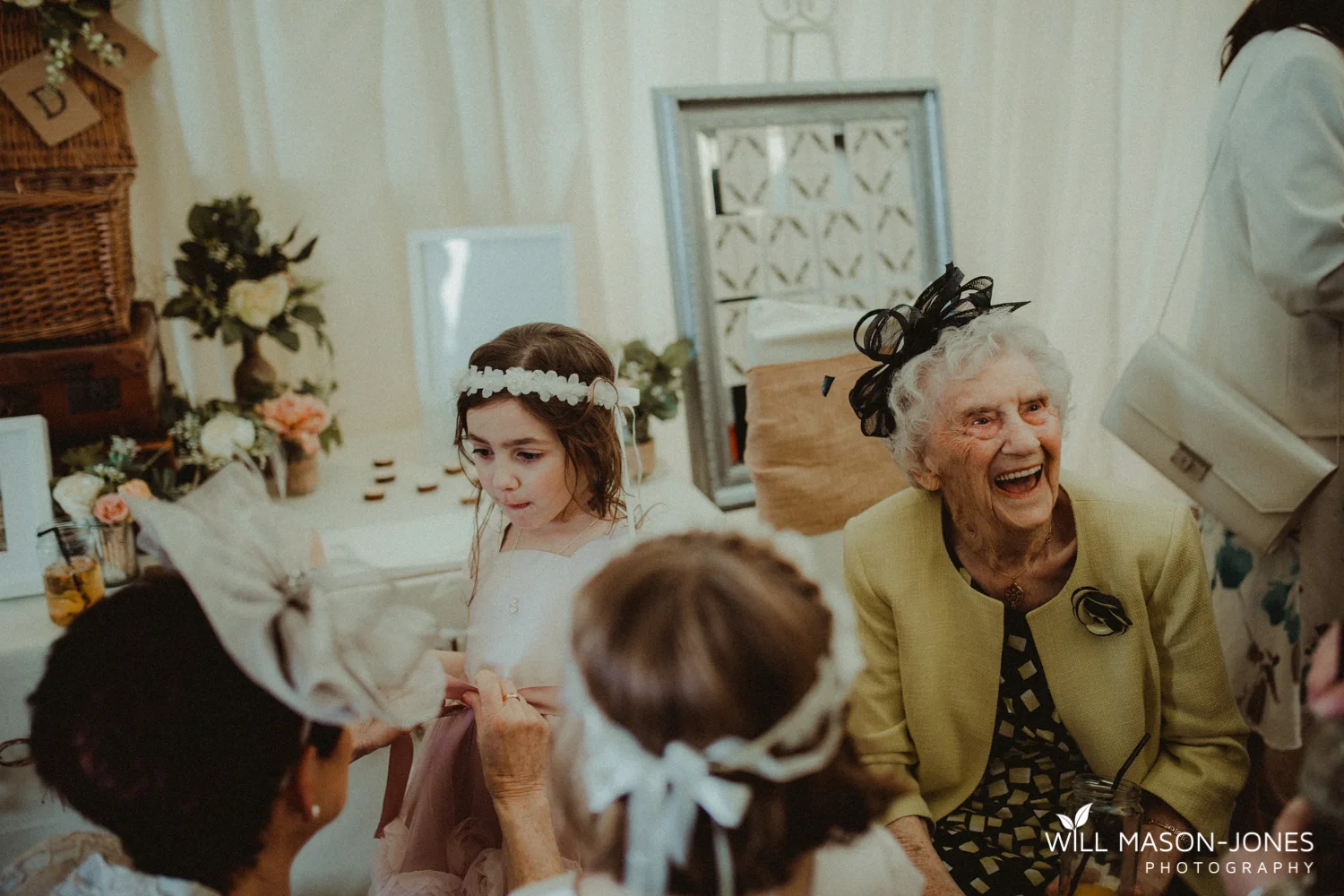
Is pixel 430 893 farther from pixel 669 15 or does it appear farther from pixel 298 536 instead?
pixel 669 15

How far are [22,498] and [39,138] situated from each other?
717mm

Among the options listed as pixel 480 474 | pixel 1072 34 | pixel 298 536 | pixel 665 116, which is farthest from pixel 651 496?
pixel 1072 34

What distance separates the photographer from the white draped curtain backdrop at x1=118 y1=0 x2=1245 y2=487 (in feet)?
8.18

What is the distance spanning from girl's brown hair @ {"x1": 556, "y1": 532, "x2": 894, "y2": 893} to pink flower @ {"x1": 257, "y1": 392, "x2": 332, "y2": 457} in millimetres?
1577

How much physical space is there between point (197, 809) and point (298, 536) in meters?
0.28

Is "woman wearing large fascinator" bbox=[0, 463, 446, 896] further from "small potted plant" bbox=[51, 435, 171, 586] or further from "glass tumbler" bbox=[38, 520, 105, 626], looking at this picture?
"small potted plant" bbox=[51, 435, 171, 586]

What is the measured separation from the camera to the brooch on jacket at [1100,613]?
1.46 m

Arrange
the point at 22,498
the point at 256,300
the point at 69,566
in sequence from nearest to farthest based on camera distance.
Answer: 1. the point at 69,566
2. the point at 22,498
3. the point at 256,300

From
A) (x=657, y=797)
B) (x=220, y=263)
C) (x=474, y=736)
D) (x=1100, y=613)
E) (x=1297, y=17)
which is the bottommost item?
(x=474, y=736)

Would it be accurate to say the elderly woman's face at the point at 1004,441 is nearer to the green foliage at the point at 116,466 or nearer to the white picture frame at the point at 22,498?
the green foliage at the point at 116,466

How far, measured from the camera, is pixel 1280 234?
1.78m

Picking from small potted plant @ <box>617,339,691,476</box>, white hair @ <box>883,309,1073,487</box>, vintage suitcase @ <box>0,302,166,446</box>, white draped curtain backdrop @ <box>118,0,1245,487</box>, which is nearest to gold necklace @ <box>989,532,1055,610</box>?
white hair @ <box>883,309,1073,487</box>

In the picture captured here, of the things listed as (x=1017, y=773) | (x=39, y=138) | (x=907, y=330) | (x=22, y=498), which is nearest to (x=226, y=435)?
(x=22, y=498)

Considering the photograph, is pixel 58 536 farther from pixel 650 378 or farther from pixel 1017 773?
pixel 1017 773
